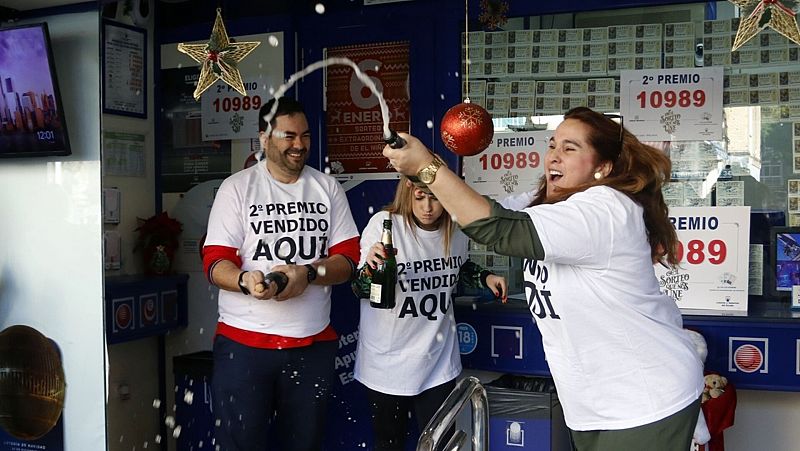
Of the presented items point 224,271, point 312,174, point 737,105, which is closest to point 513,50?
point 737,105

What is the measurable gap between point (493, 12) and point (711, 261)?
1798mm

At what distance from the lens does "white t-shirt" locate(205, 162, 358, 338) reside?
4008mm

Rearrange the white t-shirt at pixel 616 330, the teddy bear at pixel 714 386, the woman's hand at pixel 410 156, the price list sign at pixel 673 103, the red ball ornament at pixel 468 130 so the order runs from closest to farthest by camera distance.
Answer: the woman's hand at pixel 410 156
the white t-shirt at pixel 616 330
the red ball ornament at pixel 468 130
the teddy bear at pixel 714 386
the price list sign at pixel 673 103

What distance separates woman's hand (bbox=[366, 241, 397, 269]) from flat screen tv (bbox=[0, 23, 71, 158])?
165 centimetres

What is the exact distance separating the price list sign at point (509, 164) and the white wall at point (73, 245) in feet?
6.78

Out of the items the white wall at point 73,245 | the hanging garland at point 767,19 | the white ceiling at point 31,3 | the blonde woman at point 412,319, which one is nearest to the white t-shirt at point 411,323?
the blonde woman at point 412,319

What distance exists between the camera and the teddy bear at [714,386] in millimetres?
4270

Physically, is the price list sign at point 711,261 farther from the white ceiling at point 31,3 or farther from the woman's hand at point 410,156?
the white ceiling at point 31,3

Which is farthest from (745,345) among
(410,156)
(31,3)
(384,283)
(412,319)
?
(31,3)

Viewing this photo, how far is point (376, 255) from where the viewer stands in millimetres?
3898

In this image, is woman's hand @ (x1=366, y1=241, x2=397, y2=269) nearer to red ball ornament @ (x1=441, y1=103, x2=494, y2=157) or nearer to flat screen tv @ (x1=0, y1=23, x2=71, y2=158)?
red ball ornament @ (x1=441, y1=103, x2=494, y2=157)

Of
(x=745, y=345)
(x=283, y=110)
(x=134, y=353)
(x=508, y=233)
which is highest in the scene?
(x=283, y=110)

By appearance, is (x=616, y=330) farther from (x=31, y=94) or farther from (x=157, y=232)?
(x=157, y=232)

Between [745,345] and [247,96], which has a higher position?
[247,96]
